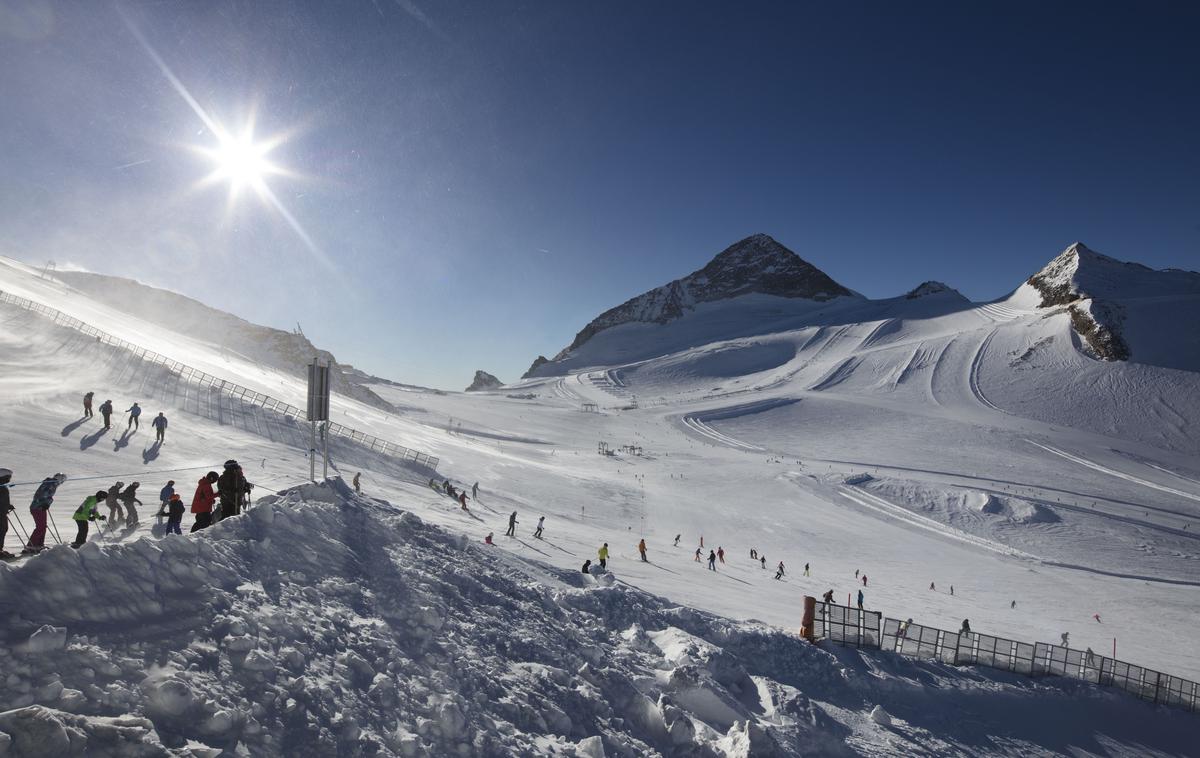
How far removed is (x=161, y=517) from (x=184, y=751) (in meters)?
8.42

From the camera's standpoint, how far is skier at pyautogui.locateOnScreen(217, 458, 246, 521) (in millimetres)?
8500

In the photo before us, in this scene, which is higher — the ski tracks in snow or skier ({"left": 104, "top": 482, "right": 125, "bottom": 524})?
the ski tracks in snow

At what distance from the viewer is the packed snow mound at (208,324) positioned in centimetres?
5378

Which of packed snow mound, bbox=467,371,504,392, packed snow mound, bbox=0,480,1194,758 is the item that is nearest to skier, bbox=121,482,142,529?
packed snow mound, bbox=0,480,1194,758

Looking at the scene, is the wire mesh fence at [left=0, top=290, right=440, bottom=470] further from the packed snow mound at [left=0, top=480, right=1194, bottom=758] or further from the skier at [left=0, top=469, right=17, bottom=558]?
the skier at [left=0, top=469, right=17, bottom=558]

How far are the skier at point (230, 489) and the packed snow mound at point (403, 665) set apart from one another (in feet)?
2.59

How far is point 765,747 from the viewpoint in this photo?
7.28m

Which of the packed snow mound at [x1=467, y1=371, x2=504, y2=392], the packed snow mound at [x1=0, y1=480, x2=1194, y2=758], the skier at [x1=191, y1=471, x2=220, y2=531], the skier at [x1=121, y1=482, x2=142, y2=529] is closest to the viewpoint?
the packed snow mound at [x1=0, y1=480, x2=1194, y2=758]

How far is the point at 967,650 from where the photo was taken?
531 inches

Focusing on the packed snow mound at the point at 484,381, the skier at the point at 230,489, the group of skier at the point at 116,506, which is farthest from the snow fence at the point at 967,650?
the packed snow mound at the point at 484,381

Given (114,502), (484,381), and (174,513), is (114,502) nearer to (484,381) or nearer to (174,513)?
(174,513)

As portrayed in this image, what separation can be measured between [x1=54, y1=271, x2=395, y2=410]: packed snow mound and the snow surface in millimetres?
7821

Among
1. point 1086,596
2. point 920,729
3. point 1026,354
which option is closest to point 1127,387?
point 1026,354

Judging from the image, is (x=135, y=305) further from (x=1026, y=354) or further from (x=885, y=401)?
(x=1026, y=354)
